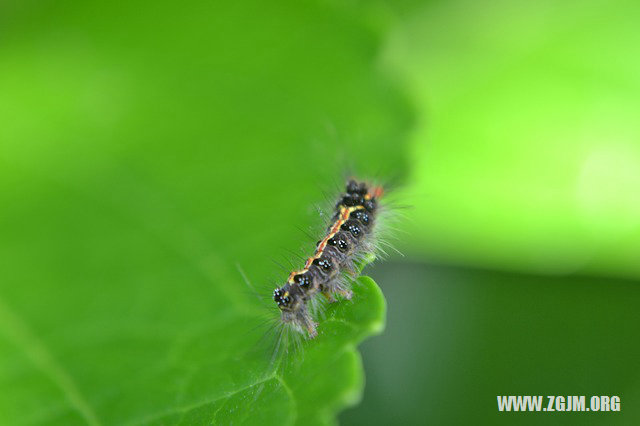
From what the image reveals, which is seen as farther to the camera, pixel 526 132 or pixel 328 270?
pixel 526 132

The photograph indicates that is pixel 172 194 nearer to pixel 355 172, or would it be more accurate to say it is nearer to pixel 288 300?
pixel 355 172

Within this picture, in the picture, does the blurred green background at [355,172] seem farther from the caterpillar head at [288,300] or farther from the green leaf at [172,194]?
the caterpillar head at [288,300]

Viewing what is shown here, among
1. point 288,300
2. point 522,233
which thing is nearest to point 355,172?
point 522,233

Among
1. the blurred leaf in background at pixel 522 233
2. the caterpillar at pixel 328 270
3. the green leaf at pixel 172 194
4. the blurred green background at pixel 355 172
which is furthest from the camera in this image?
the blurred leaf in background at pixel 522 233

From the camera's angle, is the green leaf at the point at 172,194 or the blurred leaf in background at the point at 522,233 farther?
the blurred leaf in background at the point at 522,233

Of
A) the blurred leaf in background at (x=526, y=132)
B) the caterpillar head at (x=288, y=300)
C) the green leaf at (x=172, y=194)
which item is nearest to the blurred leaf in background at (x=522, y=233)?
the blurred leaf in background at (x=526, y=132)

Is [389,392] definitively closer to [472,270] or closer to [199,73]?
[472,270]
